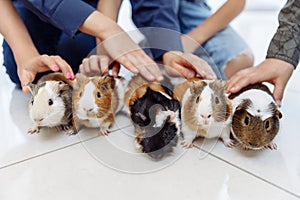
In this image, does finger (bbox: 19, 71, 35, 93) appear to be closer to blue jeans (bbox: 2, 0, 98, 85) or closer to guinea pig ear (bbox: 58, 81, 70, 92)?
guinea pig ear (bbox: 58, 81, 70, 92)

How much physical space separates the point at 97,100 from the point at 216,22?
0.53 metres

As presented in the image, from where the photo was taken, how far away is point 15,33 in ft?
2.86

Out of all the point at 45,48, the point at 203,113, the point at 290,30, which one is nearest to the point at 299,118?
the point at 290,30

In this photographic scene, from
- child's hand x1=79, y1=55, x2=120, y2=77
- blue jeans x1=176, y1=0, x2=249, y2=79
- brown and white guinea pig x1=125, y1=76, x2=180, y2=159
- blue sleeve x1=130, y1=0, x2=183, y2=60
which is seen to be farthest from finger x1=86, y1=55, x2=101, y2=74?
blue jeans x1=176, y1=0, x2=249, y2=79

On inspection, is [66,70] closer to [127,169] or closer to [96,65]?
[96,65]

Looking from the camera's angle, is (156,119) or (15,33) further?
(15,33)

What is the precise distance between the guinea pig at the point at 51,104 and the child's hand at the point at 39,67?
0.10 ft

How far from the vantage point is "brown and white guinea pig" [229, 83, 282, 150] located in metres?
0.63

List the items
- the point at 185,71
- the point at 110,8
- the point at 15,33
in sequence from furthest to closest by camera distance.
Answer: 1. the point at 110,8
2. the point at 15,33
3. the point at 185,71

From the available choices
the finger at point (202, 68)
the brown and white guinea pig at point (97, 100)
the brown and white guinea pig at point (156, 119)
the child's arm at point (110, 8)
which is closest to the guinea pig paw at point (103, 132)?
the brown and white guinea pig at point (97, 100)

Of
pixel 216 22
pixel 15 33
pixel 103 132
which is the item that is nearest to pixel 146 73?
pixel 103 132

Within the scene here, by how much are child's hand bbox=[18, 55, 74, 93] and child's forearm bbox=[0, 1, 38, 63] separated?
4cm

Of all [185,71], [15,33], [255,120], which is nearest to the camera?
[255,120]

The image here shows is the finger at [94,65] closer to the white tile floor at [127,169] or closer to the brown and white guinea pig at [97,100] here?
the brown and white guinea pig at [97,100]
